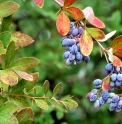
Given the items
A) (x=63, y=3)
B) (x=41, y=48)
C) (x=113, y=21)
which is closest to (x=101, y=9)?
(x=113, y=21)

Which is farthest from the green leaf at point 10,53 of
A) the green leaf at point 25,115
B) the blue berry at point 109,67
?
the blue berry at point 109,67

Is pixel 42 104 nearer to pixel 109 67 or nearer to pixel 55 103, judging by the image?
pixel 55 103

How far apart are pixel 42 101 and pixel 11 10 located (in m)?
0.22

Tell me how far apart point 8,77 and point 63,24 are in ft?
0.57

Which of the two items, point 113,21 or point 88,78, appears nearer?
point 113,21

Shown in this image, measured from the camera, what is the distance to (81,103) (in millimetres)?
2213

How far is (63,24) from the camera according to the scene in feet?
3.11

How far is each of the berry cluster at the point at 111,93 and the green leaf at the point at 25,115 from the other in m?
0.16

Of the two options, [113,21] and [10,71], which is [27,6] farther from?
[10,71]

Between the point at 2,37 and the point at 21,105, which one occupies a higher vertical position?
the point at 2,37

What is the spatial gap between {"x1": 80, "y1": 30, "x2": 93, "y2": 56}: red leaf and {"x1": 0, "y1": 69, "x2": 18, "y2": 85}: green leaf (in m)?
0.15

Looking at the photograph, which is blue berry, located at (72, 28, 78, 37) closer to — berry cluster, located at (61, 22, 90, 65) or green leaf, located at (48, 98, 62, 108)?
berry cluster, located at (61, 22, 90, 65)

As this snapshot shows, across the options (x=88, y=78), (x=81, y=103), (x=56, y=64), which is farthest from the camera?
(x=88, y=78)

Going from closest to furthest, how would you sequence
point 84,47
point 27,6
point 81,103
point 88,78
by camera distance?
1. point 84,47
2. point 27,6
3. point 81,103
4. point 88,78
